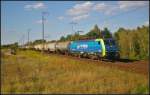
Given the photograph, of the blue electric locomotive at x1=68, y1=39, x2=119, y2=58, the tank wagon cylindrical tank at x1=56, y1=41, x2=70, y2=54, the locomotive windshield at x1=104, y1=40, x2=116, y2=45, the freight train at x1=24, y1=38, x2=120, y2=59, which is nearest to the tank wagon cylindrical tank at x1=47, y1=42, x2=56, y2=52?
the tank wagon cylindrical tank at x1=56, y1=41, x2=70, y2=54

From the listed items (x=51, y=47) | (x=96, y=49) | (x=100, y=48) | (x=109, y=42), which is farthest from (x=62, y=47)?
(x=109, y=42)

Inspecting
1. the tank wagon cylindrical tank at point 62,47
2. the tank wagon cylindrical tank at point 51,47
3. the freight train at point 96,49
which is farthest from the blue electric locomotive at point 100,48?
the tank wagon cylindrical tank at point 51,47

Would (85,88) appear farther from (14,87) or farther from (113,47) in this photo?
(113,47)

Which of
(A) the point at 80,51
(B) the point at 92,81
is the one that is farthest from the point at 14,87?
(A) the point at 80,51

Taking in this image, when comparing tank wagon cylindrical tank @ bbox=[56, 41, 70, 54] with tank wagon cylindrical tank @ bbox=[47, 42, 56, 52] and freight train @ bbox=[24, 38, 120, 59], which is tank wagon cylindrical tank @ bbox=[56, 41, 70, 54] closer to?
tank wagon cylindrical tank @ bbox=[47, 42, 56, 52]

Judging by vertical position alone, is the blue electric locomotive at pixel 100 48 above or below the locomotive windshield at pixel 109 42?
below

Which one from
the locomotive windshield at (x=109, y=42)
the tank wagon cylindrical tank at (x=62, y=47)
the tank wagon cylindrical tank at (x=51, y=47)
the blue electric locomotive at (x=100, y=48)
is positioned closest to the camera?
the blue electric locomotive at (x=100, y=48)

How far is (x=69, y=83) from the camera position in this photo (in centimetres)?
1808

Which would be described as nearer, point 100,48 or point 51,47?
point 100,48

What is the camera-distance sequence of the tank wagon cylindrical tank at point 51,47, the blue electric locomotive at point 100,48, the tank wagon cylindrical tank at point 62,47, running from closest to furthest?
the blue electric locomotive at point 100,48, the tank wagon cylindrical tank at point 62,47, the tank wagon cylindrical tank at point 51,47

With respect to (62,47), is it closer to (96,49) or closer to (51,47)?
(51,47)

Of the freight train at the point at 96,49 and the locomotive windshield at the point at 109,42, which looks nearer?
the freight train at the point at 96,49

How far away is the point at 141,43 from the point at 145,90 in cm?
8800

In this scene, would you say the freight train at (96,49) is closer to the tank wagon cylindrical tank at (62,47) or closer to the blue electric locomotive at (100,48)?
the blue electric locomotive at (100,48)
